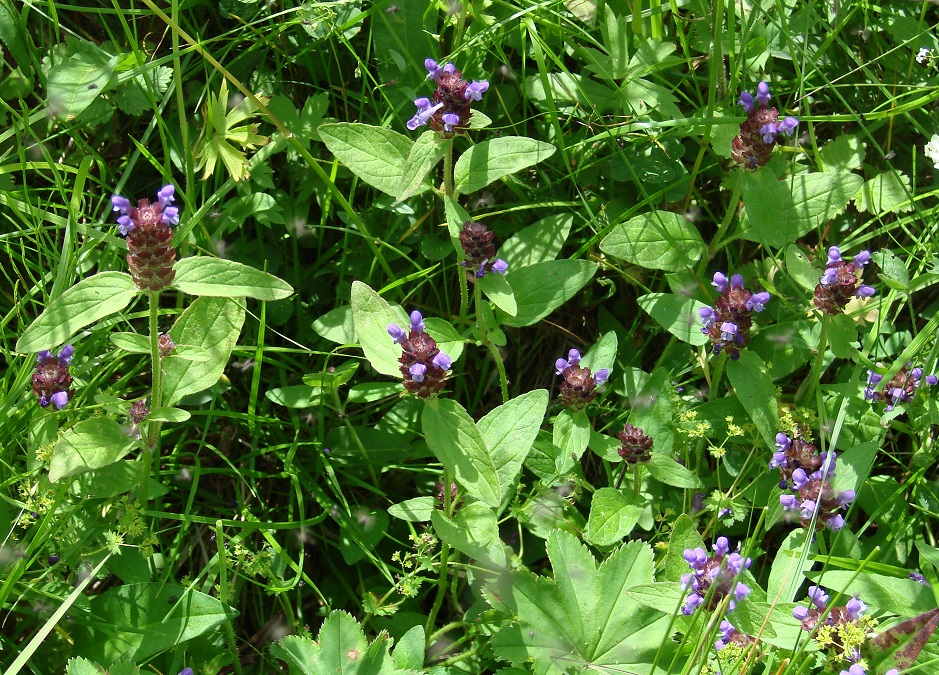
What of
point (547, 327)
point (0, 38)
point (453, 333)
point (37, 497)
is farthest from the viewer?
point (547, 327)

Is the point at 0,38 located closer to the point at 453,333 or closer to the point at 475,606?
the point at 453,333

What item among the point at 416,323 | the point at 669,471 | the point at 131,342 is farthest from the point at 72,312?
the point at 669,471

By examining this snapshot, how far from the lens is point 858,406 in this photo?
3.36 meters

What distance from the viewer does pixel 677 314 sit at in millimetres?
3402

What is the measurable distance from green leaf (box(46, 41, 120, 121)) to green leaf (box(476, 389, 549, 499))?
1.92 meters

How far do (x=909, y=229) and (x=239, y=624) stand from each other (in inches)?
129

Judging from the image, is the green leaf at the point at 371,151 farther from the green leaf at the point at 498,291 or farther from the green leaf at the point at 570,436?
the green leaf at the point at 570,436

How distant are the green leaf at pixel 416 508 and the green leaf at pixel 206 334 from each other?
2.43 feet

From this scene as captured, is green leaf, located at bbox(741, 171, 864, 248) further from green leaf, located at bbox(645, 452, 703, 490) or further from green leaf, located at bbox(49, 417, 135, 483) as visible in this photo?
green leaf, located at bbox(49, 417, 135, 483)

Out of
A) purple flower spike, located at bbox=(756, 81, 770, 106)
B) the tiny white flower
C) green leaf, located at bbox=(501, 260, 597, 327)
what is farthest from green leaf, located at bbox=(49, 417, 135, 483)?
the tiny white flower

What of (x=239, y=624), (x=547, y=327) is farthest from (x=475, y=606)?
(x=547, y=327)

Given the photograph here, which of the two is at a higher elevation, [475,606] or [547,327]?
[547,327]

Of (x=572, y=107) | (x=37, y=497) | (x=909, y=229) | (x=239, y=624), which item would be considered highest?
(x=572, y=107)

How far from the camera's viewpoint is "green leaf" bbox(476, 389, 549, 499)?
9.35 ft
